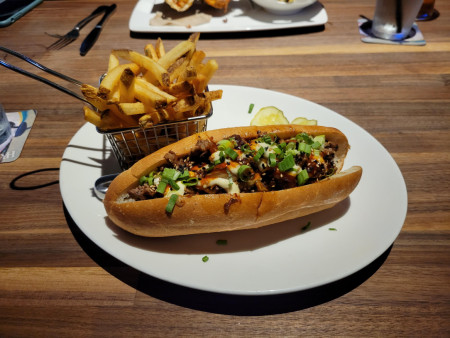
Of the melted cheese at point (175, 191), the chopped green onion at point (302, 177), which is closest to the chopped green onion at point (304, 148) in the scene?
the chopped green onion at point (302, 177)

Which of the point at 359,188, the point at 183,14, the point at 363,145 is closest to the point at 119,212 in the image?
the point at 359,188

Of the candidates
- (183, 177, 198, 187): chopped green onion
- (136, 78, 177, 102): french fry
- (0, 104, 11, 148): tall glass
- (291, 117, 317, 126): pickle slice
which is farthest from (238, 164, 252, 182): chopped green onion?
(0, 104, 11, 148): tall glass

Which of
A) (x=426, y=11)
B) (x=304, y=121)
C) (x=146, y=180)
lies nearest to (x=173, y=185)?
(x=146, y=180)

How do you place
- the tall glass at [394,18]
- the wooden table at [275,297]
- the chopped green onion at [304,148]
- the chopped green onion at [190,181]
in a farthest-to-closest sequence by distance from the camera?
the tall glass at [394,18] < the chopped green onion at [304,148] < the chopped green onion at [190,181] < the wooden table at [275,297]

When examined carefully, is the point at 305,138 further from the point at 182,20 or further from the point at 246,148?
the point at 182,20

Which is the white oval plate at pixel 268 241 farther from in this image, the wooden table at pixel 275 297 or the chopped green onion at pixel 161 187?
the chopped green onion at pixel 161 187

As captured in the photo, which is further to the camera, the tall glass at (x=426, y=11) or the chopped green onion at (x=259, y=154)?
the tall glass at (x=426, y=11)
